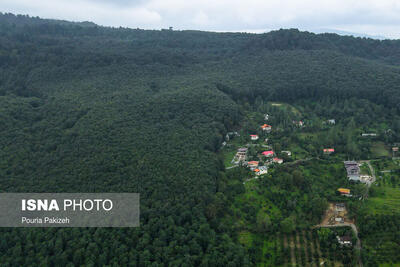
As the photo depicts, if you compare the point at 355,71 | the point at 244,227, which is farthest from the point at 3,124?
the point at 355,71

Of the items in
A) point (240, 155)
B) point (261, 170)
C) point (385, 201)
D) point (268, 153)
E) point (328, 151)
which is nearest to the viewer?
point (385, 201)

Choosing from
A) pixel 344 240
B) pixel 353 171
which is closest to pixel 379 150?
pixel 353 171

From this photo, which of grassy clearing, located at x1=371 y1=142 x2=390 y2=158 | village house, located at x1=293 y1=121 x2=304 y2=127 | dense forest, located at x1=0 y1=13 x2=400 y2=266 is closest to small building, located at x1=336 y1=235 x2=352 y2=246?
dense forest, located at x1=0 y1=13 x2=400 y2=266

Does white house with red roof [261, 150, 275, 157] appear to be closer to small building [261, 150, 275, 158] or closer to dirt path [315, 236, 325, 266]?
small building [261, 150, 275, 158]

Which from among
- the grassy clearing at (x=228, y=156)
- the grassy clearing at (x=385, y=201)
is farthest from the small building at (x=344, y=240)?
the grassy clearing at (x=228, y=156)

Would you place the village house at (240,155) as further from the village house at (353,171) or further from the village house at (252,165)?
the village house at (353,171)

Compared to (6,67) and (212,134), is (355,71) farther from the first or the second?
(6,67)

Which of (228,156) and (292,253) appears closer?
(292,253)

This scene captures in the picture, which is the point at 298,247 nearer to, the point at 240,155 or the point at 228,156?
the point at 240,155
